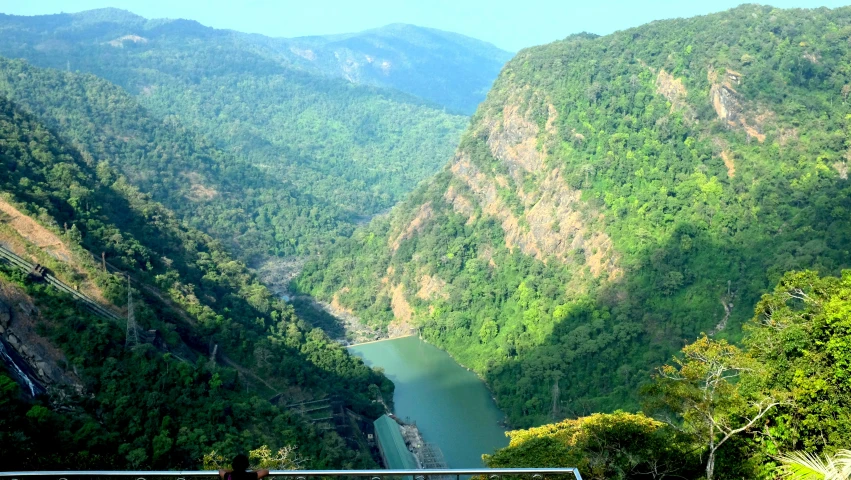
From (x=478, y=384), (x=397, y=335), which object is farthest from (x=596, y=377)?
(x=397, y=335)

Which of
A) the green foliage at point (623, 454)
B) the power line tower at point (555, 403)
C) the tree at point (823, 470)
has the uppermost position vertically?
the tree at point (823, 470)

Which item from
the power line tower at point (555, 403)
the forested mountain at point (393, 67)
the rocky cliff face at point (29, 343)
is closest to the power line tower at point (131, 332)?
the rocky cliff face at point (29, 343)

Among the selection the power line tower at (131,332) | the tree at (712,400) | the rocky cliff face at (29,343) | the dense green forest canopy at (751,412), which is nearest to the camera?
the dense green forest canopy at (751,412)

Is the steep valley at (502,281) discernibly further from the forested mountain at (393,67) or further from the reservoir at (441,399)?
the forested mountain at (393,67)

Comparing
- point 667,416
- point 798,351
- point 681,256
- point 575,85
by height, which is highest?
point 575,85

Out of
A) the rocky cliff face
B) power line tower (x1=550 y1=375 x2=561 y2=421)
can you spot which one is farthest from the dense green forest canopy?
power line tower (x1=550 y1=375 x2=561 y2=421)

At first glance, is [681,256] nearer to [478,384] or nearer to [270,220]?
[478,384]
